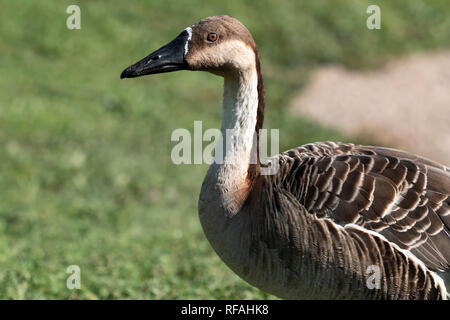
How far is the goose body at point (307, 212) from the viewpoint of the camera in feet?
14.2

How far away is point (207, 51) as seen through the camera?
4398 mm

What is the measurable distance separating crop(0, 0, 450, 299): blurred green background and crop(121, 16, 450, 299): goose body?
4.83 feet

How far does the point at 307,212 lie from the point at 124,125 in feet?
26.7

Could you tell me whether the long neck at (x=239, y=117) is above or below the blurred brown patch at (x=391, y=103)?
below

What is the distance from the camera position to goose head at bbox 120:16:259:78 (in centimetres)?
439

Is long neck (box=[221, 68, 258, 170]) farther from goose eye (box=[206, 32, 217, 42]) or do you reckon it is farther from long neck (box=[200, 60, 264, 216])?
goose eye (box=[206, 32, 217, 42])

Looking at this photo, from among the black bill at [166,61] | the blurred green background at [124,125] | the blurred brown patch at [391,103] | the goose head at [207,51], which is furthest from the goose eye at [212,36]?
the blurred brown patch at [391,103]

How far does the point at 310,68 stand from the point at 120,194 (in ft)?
27.1

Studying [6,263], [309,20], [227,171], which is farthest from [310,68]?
[227,171]

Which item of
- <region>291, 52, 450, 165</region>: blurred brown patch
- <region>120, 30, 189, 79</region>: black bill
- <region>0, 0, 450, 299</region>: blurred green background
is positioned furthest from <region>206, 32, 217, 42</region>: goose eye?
<region>291, 52, 450, 165</region>: blurred brown patch

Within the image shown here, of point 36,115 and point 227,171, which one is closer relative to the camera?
point 227,171

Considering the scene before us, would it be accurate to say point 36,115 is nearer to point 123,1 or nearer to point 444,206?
point 123,1

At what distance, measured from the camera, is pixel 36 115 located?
446 inches

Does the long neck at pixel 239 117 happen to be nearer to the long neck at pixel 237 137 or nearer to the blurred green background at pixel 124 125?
the long neck at pixel 237 137
